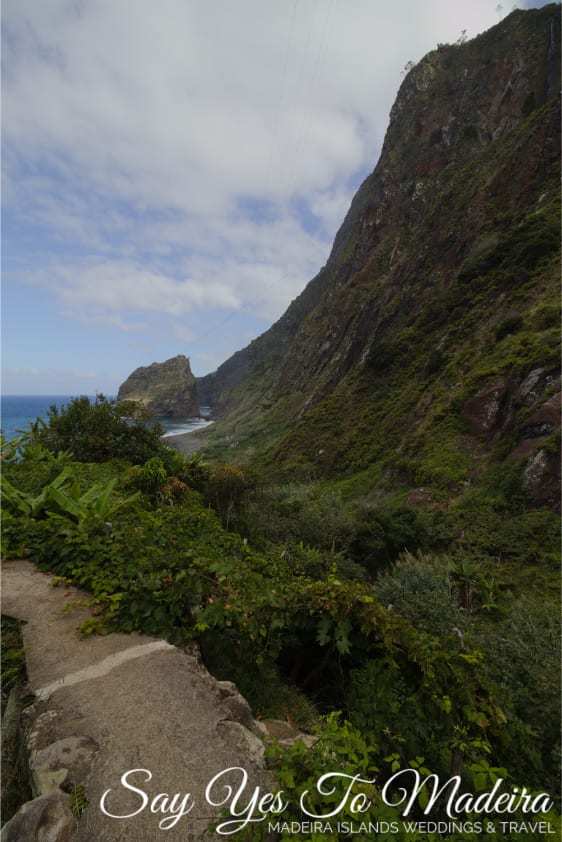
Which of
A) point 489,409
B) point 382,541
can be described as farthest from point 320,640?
point 489,409

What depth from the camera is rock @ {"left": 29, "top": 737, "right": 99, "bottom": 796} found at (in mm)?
2182

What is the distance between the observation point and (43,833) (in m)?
1.92

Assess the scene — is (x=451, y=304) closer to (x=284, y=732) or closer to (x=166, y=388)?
(x=284, y=732)

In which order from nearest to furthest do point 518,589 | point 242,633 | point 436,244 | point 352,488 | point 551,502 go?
1. point 242,633
2. point 518,589
3. point 551,502
4. point 352,488
5. point 436,244

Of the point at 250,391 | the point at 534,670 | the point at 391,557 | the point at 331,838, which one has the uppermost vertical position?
the point at 250,391

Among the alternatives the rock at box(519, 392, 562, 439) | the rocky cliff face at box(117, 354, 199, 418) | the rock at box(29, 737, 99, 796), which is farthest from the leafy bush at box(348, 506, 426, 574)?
the rocky cliff face at box(117, 354, 199, 418)

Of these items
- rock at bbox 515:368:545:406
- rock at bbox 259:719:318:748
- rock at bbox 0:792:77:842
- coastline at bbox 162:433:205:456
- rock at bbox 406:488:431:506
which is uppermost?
rock at bbox 515:368:545:406

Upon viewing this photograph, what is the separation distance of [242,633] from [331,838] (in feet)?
5.58

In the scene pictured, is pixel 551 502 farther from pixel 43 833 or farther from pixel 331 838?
pixel 43 833

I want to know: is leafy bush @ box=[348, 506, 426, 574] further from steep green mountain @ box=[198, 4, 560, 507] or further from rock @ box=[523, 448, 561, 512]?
rock @ box=[523, 448, 561, 512]

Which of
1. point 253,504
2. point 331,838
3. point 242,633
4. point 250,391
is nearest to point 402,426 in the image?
point 253,504

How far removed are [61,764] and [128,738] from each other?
39 cm

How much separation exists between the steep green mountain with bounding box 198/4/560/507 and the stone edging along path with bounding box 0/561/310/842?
10990 mm

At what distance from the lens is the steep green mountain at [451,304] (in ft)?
49.9
